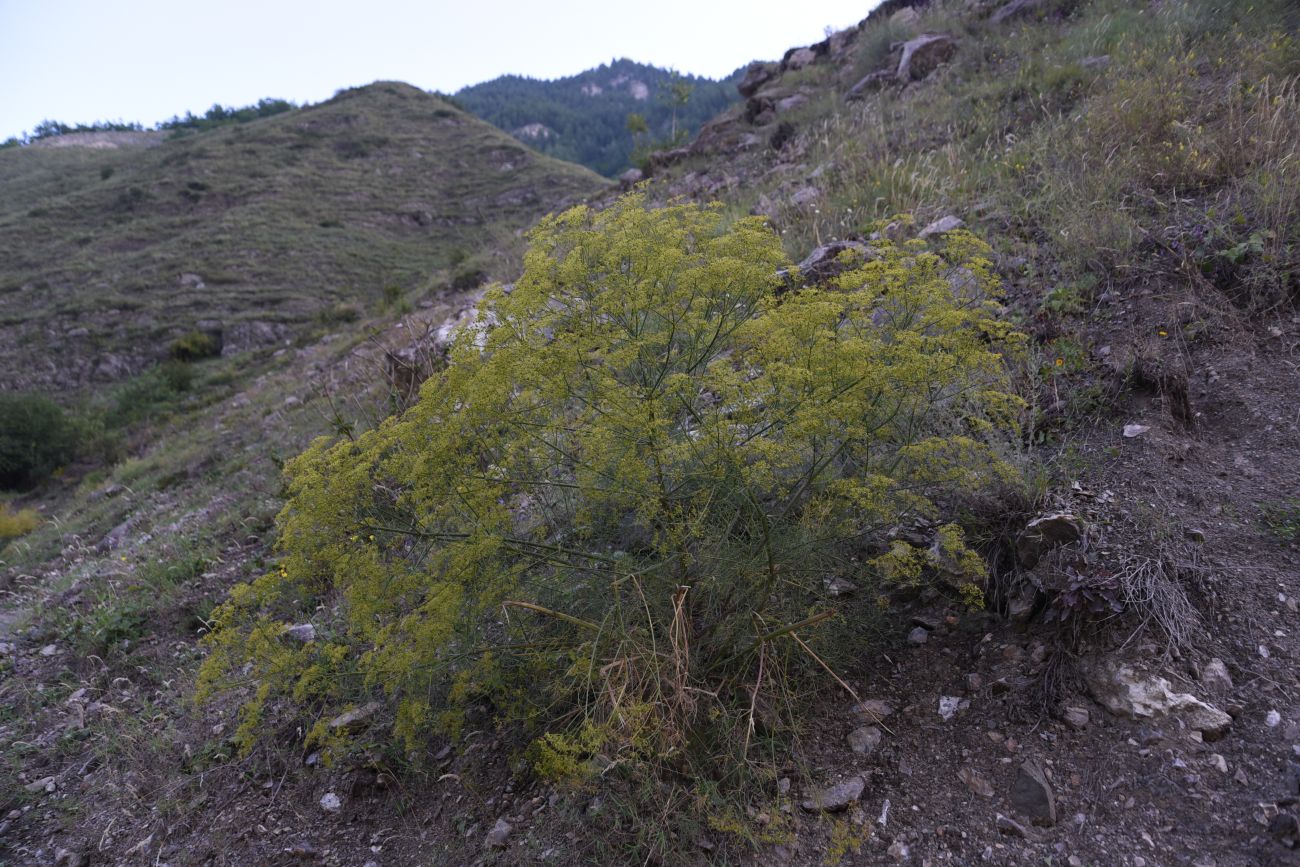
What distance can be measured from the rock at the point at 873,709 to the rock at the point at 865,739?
0.04 meters

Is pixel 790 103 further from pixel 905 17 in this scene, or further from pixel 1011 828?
pixel 1011 828

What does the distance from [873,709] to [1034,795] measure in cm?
56

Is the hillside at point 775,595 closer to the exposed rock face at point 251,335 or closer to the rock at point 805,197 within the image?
the rock at point 805,197

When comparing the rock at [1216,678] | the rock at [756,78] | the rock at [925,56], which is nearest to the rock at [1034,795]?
the rock at [1216,678]

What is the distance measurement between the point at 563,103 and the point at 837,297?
98179 millimetres

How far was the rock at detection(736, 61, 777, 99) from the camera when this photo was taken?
15.4 meters

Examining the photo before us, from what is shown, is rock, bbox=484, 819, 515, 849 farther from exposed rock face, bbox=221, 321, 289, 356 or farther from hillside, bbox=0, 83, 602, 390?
exposed rock face, bbox=221, 321, 289, 356

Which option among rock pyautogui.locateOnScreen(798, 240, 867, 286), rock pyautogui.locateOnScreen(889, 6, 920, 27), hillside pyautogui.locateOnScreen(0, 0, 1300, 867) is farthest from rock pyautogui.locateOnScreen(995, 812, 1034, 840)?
rock pyautogui.locateOnScreen(889, 6, 920, 27)

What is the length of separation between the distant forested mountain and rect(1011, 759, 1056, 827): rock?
4342 centimetres

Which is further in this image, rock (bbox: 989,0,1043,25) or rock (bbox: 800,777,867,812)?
rock (bbox: 989,0,1043,25)

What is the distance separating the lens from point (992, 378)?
10.1 ft

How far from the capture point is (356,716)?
291 cm

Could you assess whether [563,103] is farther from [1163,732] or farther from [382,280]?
[1163,732]

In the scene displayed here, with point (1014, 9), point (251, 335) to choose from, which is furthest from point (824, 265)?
point (251, 335)
